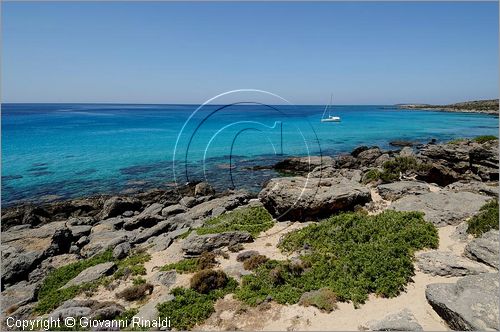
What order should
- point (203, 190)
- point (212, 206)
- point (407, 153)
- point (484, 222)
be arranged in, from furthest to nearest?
point (407, 153), point (203, 190), point (212, 206), point (484, 222)

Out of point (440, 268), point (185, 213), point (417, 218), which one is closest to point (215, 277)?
point (440, 268)

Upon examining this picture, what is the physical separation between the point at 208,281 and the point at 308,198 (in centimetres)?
972

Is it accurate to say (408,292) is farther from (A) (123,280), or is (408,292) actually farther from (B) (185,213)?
(B) (185,213)

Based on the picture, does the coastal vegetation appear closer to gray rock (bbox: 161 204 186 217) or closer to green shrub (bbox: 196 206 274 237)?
green shrub (bbox: 196 206 274 237)

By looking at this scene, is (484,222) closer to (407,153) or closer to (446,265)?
(446,265)

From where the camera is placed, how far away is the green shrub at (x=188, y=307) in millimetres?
11539

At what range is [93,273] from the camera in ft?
55.4

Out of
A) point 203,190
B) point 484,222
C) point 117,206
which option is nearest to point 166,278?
point 484,222

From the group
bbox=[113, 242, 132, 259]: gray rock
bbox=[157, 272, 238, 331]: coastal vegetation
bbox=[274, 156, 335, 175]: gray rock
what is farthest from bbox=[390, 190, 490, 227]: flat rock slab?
bbox=[274, 156, 335, 175]: gray rock

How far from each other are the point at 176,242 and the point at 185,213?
23.8ft

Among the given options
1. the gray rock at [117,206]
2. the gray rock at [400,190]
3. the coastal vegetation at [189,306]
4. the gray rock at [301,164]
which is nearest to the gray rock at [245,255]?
the coastal vegetation at [189,306]

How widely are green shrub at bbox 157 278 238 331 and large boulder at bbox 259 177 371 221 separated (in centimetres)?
888

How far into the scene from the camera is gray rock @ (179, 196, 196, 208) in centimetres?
3088

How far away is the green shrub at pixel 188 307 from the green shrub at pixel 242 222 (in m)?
6.87
